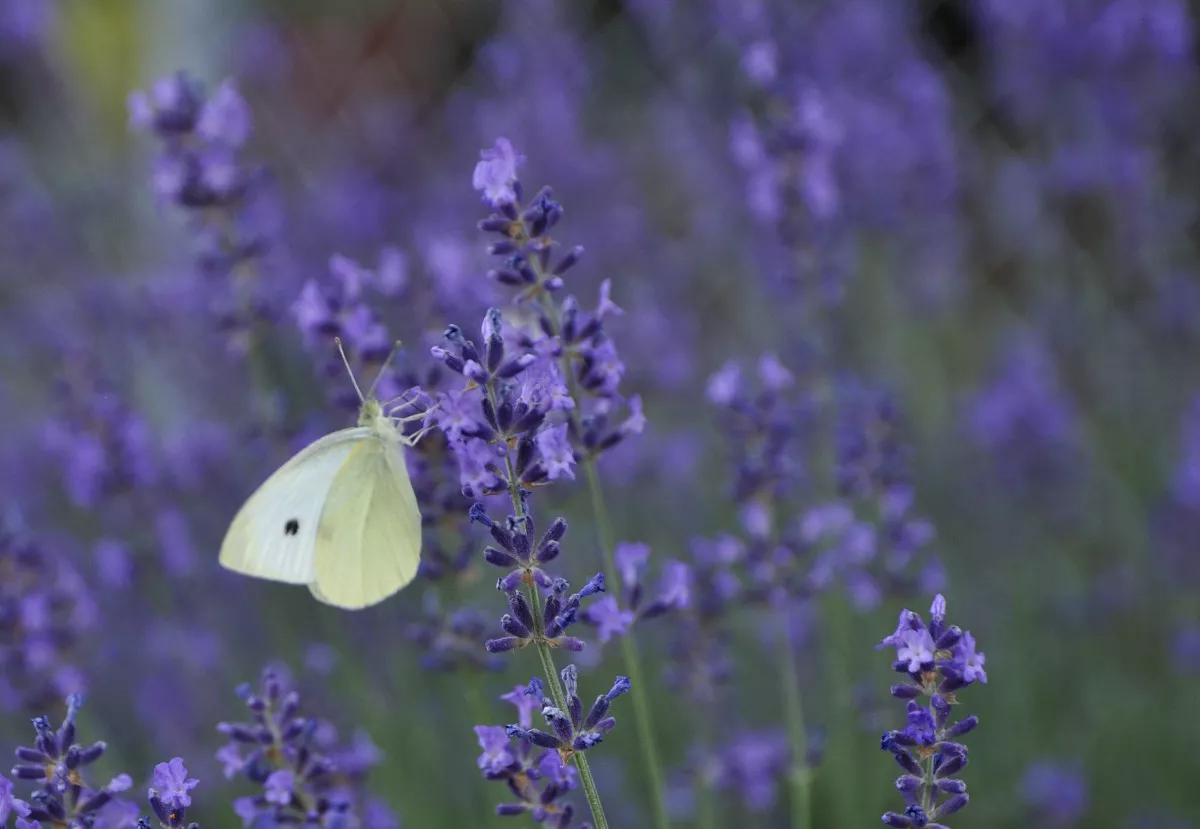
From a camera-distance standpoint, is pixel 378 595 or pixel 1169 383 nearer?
pixel 378 595

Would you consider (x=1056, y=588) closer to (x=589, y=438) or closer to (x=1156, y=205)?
(x=1156, y=205)

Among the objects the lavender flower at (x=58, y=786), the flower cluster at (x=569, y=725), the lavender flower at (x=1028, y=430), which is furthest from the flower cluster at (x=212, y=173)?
the lavender flower at (x=1028, y=430)

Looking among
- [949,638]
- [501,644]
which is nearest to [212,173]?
[501,644]

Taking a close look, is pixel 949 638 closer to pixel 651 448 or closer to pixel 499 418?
pixel 499 418

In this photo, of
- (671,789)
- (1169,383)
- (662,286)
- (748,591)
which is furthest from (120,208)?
(1169,383)

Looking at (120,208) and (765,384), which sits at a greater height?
(120,208)

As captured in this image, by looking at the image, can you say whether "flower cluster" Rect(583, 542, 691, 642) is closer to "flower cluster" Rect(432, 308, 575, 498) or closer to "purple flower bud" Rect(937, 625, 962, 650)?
"flower cluster" Rect(432, 308, 575, 498)
